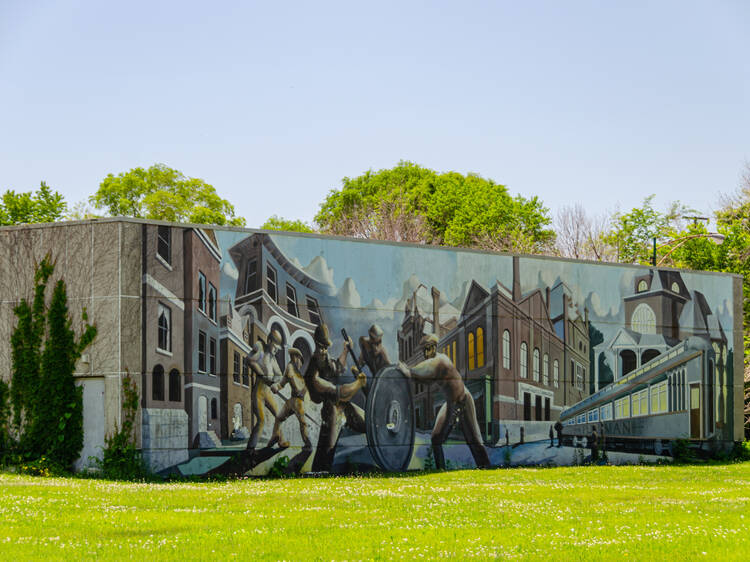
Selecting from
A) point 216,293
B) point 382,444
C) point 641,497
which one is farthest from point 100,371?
point 641,497

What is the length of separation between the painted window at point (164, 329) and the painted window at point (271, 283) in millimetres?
2536

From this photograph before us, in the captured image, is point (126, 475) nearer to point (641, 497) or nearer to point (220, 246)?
point (220, 246)

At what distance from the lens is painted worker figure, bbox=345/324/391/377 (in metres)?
25.0

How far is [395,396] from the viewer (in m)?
25.4

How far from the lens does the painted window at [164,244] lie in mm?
23000

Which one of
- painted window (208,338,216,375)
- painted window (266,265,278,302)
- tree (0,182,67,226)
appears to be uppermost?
tree (0,182,67,226)

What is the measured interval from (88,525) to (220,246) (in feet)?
36.4

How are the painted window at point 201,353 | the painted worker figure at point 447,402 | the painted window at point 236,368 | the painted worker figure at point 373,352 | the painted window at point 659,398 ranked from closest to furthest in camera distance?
the painted window at point 201,353 → the painted window at point 236,368 → the painted worker figure at point 373,352 → the painted worker figure at point 447,402 → the painted window at point 659,398

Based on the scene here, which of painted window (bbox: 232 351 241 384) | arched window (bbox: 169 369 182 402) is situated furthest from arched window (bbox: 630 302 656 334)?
arched window (bbox: 169 369 182 402)

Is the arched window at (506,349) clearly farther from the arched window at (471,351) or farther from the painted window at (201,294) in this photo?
the painted window at (201,294)

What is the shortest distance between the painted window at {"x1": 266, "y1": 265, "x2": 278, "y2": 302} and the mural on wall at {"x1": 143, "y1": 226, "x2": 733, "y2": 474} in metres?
0.03

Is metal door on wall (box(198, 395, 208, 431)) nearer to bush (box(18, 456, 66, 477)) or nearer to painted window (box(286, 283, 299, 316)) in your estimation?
painted window (box(286, 283, 299, 316))

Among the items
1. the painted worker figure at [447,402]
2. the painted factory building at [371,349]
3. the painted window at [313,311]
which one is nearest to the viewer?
the painted factory building at [371,349]

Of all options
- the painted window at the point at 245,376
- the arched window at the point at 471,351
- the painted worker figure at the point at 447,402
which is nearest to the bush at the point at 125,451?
the painted window at the point at 245,376
